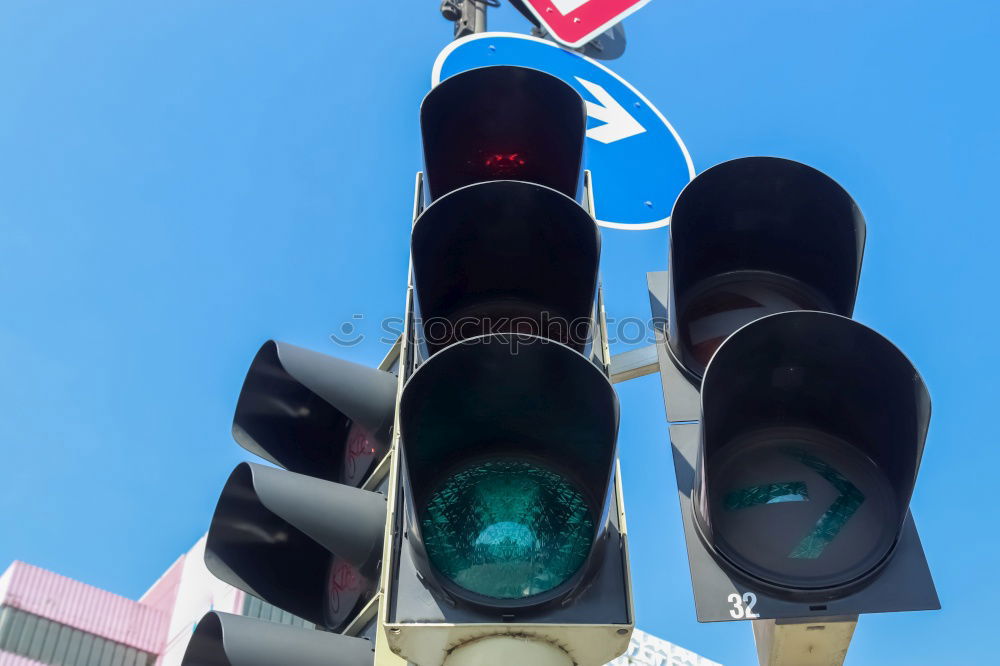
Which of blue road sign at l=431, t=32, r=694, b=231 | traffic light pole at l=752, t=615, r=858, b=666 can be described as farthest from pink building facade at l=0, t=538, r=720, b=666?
traffic light pole at l=752, t=615, r=858, b=666

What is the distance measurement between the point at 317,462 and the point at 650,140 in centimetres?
172

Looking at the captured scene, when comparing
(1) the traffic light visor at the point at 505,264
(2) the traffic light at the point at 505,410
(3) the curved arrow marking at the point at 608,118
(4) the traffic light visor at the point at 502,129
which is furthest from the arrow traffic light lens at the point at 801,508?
(3) the curved arrow marking at the point at 608,118

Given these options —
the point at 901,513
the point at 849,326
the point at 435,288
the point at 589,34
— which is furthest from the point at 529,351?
the point at 589,34

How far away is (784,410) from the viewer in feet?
7.42

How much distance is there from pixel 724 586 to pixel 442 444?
679 millimetres

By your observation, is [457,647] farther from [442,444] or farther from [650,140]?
[650,140]

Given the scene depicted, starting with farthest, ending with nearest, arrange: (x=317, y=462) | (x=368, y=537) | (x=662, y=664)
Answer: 1. (x=662, y=664)
2. (x=317, y=462)
3. (x=368, y=537)

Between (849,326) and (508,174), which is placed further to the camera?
(508,174)

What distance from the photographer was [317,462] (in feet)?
11.9

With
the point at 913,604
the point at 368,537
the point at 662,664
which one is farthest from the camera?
the point at 662,664

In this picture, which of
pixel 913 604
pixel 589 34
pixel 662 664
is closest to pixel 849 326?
pixel 913 604

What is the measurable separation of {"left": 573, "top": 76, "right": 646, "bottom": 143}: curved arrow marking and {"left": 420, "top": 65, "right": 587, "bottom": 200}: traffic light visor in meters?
0.75

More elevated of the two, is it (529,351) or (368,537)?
(529,351)

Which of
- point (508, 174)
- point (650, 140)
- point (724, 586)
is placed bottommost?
point (724, 586)
